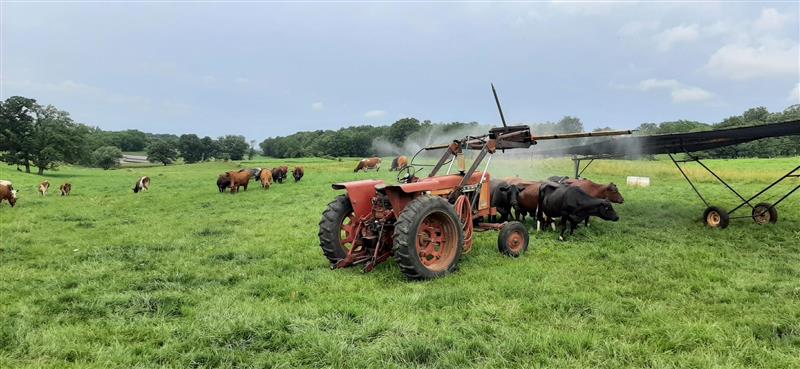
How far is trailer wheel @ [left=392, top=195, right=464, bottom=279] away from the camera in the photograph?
6.02 m

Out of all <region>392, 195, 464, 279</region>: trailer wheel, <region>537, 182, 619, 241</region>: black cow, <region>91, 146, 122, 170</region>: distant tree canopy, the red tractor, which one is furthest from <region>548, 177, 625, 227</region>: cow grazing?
<region>91, 146, 122, 170</region>: distant tree canopy

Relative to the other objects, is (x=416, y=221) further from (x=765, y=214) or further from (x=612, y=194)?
(x=765, y=214)

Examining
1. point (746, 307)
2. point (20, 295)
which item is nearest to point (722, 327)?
point (746, 307)

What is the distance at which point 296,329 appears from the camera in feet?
14.7

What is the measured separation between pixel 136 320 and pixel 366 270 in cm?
291

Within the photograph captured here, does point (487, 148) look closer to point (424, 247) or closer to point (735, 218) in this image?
point (424, 247)

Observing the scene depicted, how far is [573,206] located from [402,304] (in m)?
5.79

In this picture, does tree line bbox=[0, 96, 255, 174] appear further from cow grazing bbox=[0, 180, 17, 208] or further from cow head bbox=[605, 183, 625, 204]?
cow head bbox=[605, 183, 625, 204]

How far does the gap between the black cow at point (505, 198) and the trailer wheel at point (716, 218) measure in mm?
4334

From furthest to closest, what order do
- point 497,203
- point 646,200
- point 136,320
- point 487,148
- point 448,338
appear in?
point 646,200 → point 497,203 → point 487,148 → point 136,320 → point 448,338

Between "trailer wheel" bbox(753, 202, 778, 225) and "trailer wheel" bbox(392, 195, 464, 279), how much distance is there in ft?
28.4

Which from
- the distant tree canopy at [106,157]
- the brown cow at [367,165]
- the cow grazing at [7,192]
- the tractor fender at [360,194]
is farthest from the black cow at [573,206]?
the distant tree canopy at [106,157]

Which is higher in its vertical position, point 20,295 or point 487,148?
point 487,148

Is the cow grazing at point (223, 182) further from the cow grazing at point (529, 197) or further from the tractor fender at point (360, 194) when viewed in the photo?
the tractor fender at point (360, 194)
